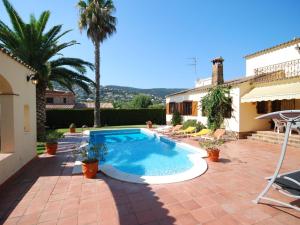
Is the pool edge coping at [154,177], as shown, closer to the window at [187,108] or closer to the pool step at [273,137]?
the pool step at [273,137]

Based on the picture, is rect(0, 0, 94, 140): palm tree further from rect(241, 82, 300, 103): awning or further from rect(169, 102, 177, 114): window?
rect(241, 82, 300, 103): awning

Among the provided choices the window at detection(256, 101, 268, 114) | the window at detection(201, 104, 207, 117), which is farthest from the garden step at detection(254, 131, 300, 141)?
the window at detection(201, 104, 207, 117)

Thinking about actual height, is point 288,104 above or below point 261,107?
above

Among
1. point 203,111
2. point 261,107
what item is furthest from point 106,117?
point 261,107

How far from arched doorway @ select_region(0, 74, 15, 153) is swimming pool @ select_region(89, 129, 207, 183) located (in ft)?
15.3

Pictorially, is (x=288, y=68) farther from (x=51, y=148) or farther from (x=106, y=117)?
(x=106, y=117)

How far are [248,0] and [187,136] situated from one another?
13.8m

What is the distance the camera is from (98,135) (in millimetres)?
27375

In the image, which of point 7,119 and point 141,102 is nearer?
point 7,119

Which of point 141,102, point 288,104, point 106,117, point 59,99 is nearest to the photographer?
point 288,104

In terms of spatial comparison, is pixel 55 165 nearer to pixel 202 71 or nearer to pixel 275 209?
pixel 275 209

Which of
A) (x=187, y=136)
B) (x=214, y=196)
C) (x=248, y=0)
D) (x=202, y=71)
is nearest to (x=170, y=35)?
(x=248, y=0)

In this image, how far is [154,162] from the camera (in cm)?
1502

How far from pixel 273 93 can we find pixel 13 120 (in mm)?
18824
